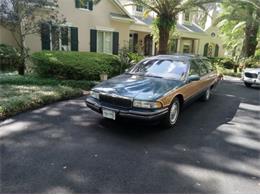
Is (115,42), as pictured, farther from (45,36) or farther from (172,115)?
(172,115)

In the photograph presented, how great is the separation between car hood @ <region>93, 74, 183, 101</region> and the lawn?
2.33m

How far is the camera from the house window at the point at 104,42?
1555 centimetres

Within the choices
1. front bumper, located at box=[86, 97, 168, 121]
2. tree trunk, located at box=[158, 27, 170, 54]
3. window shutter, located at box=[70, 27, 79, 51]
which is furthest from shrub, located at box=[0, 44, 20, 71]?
front bumper, located at box=[86, 97, 168, 121]

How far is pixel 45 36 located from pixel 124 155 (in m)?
10.2

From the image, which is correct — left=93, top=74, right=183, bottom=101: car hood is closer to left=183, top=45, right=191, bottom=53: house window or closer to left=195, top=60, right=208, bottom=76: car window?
left=195, top=60, right=208, bottom=76: car window

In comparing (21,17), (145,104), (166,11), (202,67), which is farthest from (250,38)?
(145,104)

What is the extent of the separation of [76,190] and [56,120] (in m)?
2.91

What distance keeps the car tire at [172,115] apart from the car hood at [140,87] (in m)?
0.40

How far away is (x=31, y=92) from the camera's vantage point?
24.3 feet

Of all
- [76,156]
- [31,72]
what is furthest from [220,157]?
[31,72]

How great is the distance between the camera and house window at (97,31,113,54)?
1555cm

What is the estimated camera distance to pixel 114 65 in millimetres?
11422

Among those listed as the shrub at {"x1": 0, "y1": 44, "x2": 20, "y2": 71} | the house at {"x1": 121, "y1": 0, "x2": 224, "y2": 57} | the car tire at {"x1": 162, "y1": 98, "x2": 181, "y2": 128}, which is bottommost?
the car tire at {"x1": 162, "y1": 98, "x2": 181, "y2": 128}

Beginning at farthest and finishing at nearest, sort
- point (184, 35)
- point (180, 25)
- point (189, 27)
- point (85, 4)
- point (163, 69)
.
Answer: point (189, 27) < point (180, 25) < point (184, 35) < point (85, 4) < point (163, 69)
